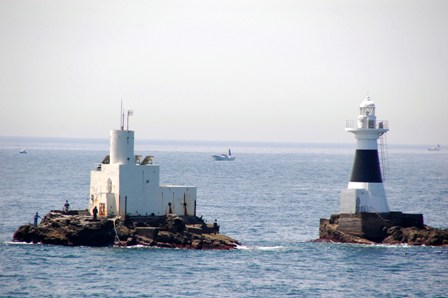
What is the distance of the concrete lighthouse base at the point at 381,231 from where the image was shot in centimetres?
6925

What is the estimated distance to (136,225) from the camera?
65812 mm

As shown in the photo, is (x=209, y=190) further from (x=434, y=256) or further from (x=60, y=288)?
(x=60, y=288)

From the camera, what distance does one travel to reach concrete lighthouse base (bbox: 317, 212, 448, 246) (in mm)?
69250

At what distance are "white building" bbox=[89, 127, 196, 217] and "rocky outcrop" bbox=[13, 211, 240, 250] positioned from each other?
119 centimetres

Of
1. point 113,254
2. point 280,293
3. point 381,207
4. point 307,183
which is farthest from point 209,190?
point 280,293

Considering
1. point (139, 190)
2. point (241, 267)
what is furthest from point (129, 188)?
point (241, 267)

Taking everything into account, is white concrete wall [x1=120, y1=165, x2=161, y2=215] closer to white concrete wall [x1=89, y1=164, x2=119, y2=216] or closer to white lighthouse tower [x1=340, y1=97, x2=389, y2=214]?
white concrete wall [x1=89, y1=164, x2=119, y2=216]

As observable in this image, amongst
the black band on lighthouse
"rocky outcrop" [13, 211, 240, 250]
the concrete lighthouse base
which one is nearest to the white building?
"rocky outcrop" [13, 211, 240, 250]

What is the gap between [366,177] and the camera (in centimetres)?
7175

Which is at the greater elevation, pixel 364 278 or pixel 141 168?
pixel 141 168

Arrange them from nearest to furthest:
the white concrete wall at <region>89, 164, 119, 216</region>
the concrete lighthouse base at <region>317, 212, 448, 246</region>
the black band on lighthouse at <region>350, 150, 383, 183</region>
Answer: the white concrete wall at <region>89, 164, 119, 216</region> < the concrete lighthouse base at <region>317, 212, 448, 246</region> < the black band on lighthouse at <region>350, 150, 383, 183</region>

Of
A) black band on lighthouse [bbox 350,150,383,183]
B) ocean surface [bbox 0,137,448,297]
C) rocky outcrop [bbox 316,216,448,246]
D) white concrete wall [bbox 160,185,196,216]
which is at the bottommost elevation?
ocean surface [bbox 0,137,448,297]

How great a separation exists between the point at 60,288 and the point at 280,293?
1140 cm

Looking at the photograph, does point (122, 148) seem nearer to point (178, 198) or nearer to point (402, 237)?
point (178, 198)
